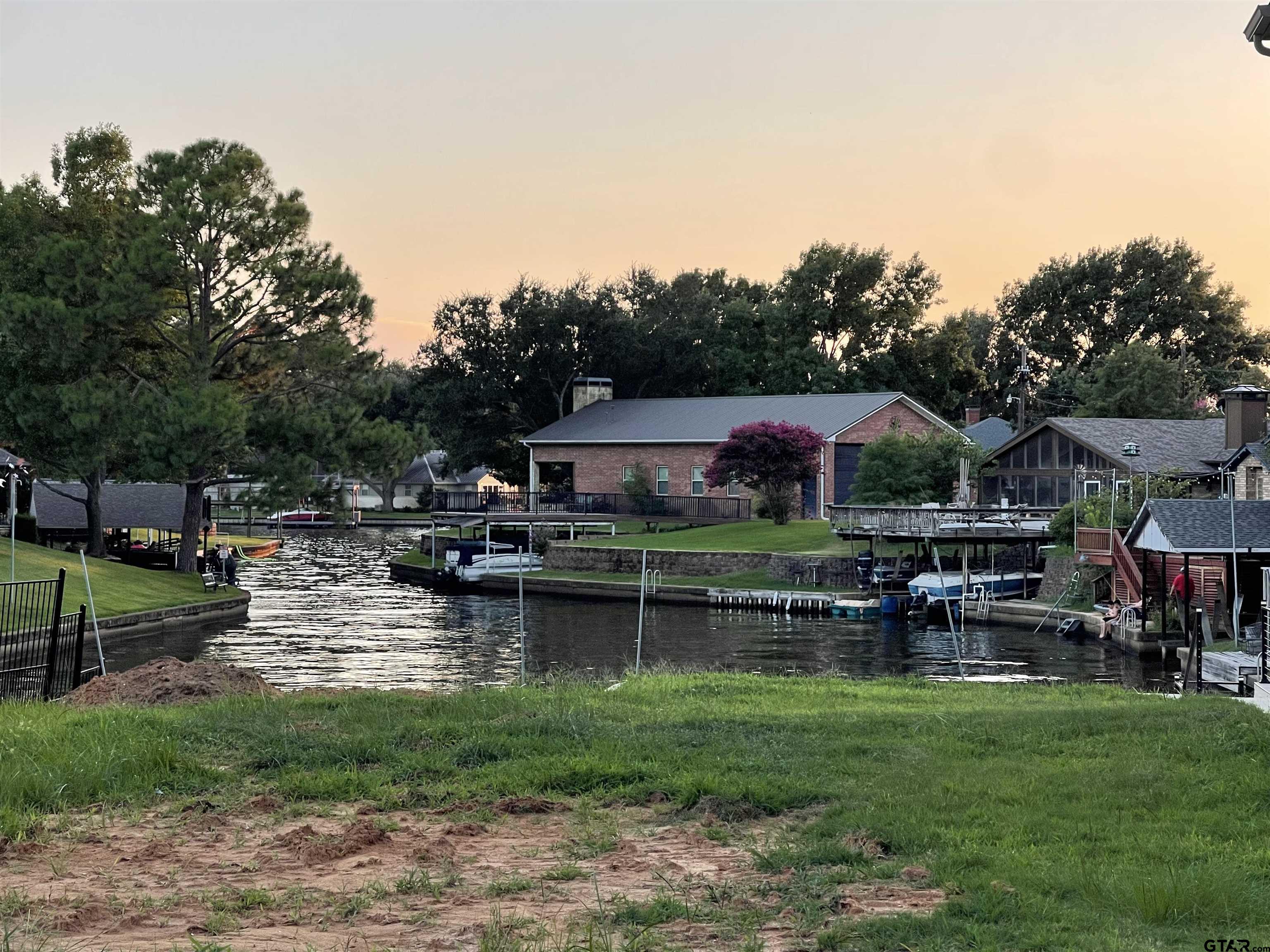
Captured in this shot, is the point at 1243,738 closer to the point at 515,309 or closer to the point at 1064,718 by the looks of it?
the point at 1064,718

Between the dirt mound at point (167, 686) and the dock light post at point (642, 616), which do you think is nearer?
the dirt mound at point (167, 686)

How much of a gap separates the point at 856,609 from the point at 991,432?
3600 centimetres

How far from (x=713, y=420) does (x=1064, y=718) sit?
5667 centimetres

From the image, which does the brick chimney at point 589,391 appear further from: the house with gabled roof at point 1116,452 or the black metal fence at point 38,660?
the black metal fence at point 38,660

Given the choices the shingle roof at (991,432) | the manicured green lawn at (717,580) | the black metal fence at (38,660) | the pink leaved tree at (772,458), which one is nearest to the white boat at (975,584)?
the manicured green lawn at (717,580)

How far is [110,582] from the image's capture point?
1713 inches

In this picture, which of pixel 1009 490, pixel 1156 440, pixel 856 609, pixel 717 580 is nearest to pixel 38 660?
pixel 856 609

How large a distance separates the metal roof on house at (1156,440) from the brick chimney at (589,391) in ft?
95.1

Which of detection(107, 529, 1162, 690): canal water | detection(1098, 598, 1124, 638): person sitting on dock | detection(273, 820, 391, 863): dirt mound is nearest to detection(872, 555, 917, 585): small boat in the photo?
detection(107, 529, 1162, 690): canal water

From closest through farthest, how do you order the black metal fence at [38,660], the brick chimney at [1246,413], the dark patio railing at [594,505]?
the black metal fence at [38,660]
the brick chimney at [1246,413]
the dark patio railing at [594,505]

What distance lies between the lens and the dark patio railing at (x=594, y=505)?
64.9 metres

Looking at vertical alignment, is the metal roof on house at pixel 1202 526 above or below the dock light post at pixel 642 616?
above

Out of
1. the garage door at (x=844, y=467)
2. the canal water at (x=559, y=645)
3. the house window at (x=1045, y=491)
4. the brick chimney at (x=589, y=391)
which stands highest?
the brick chimney at (x=589, y=391)

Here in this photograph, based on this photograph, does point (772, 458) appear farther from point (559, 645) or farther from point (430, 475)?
point (430, 475)
